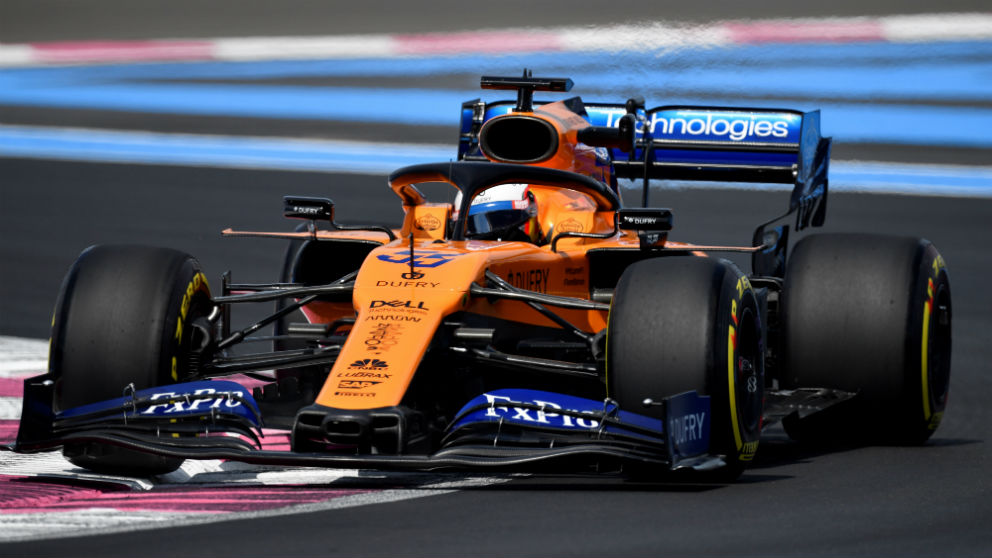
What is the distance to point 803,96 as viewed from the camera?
1938cm

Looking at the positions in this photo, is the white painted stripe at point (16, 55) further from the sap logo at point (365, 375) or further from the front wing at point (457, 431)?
the sap logo at point (365, 375)

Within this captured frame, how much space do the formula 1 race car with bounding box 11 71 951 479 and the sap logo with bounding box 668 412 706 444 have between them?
13 mm

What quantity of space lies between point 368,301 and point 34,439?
57.3 inches

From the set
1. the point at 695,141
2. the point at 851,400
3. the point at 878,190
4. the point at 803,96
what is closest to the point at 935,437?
the point at 851,400

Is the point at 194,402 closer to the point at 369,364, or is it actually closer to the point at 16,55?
the point at 369,364

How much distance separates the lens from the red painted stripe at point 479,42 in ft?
71.9

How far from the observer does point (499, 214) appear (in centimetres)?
820

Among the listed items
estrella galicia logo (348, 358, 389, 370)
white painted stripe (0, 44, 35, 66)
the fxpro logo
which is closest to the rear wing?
the fxpro logo

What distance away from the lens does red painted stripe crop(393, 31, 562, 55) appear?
21922mm

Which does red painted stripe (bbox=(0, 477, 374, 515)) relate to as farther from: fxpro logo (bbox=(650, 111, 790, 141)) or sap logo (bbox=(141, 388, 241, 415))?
fxpro logo (bbox=(650, 111, 790, 141))

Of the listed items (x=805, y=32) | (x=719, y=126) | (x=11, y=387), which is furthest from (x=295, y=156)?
(x=11, y=387)

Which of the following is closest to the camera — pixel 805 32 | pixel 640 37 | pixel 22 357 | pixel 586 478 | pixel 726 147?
pixel 586 478

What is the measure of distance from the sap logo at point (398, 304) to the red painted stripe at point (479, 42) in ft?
49.6

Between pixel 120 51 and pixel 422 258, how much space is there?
1947cm
